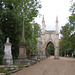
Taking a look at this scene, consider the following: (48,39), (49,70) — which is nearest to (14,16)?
(49,70)

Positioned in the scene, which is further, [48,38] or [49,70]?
[48,38]

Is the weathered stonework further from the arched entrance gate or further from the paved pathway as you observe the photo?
the paved pathway

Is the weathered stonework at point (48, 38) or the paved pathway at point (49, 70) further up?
the weathered stonework at point (48, 38)

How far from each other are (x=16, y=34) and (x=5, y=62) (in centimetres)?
784

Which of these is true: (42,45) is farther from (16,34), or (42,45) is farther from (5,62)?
(5,62)

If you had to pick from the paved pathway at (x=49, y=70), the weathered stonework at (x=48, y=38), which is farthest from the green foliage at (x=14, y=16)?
the weathered stonework at (x=48, y=38)

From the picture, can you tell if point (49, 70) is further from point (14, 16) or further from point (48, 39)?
point (48, 39)

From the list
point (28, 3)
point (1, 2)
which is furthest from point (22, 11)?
point (1, 2)

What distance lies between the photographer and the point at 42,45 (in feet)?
173

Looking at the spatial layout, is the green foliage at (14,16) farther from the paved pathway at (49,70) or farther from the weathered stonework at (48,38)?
the weathered stonework at (48,38)

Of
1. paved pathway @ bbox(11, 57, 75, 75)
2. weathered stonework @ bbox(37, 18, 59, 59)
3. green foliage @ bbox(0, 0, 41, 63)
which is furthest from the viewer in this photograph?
weathered stonework @ bbox(37, 18, 59, 59)

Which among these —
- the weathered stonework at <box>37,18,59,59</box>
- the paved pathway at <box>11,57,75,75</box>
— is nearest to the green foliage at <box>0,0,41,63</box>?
the paved pathway at <box>11,57,75,75</box>

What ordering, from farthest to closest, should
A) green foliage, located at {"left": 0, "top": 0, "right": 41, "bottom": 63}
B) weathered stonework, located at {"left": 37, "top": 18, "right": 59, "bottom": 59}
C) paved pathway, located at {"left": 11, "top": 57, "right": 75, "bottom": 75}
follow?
weathered stonework, located at {"left": 37, "top": 18, "right": 59, "bottom": 59}, green foliage, located at {"left": 0, "top": 0, "right": 41, "bottom": 63}, paved pathway, located at {"left": 11, "top": 57, "right": 75, "bottom": 75}

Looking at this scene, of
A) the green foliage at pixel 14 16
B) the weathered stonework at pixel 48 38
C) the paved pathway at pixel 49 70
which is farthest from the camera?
the weathered stonework at pixel 48 38
